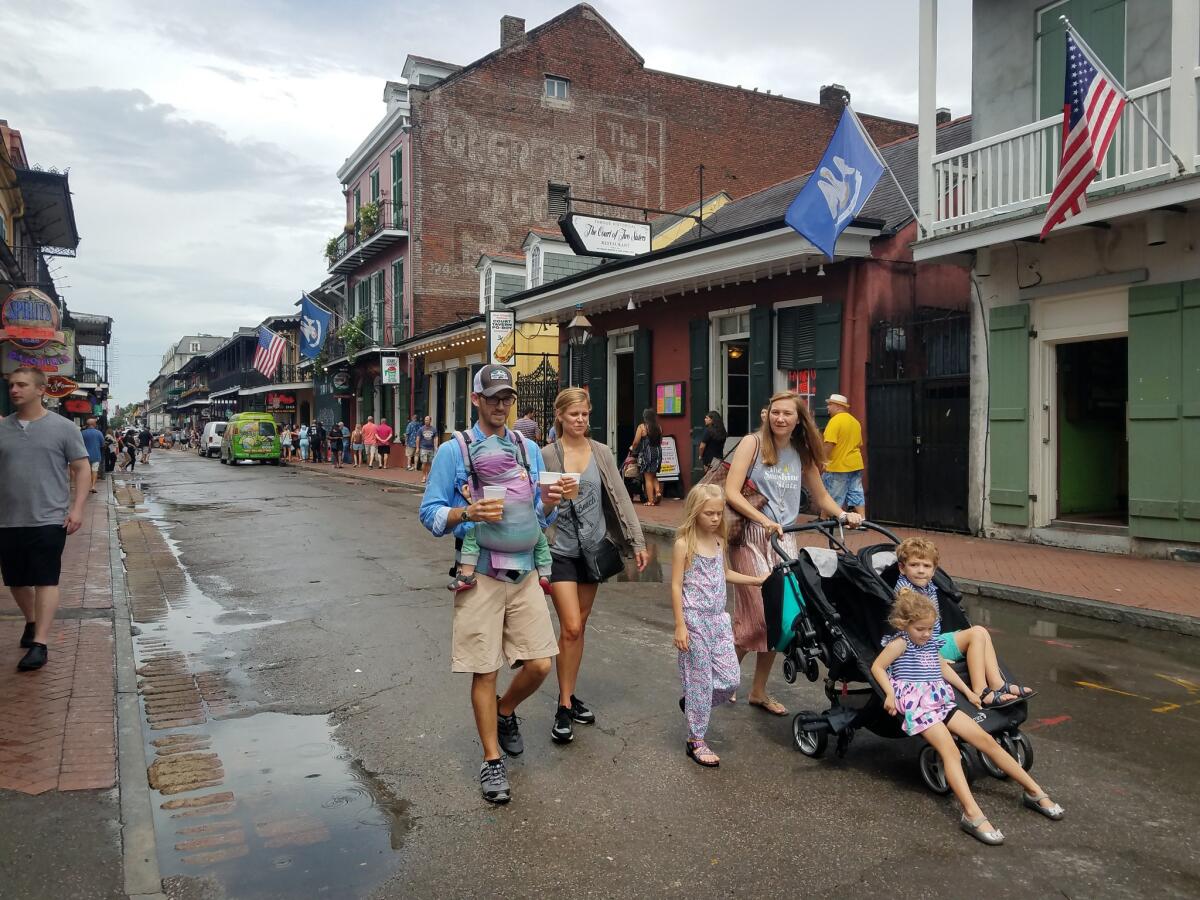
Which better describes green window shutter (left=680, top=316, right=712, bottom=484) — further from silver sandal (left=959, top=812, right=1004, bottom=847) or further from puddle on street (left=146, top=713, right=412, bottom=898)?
silver sandal (left=959, top=812, right=1004, bottom=847)

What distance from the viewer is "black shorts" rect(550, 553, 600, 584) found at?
4.59 metres

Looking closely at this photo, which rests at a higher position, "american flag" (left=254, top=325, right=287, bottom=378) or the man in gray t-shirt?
"american flag" (left=254, top=325, right=287, bottom=378)

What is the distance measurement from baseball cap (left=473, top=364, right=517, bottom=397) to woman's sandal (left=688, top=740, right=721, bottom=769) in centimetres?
186

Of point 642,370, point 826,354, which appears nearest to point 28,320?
point 642,370

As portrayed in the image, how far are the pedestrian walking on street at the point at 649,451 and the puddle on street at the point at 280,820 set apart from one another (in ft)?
39.0

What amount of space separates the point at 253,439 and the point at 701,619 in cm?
3548

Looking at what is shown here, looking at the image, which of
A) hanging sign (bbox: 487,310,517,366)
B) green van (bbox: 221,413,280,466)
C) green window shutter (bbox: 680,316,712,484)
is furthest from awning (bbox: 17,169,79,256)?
green window shutter (bbox: 680,316,712,484)

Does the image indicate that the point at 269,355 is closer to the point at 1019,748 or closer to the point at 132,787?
the point at 132,787

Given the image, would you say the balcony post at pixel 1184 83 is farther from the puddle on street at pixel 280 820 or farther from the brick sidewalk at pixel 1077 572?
the puddle on street at pixel 280 820

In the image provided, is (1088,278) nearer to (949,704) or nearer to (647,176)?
(949,704)

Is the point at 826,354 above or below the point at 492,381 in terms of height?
above

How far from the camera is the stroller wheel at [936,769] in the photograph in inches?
153

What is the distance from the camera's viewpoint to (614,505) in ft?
15.9

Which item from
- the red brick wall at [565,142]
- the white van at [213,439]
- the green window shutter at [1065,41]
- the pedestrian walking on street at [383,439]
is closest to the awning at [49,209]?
the red brick wall at [565,142]
